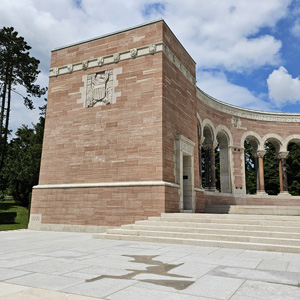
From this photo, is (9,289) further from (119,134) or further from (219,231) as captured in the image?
(119,134)

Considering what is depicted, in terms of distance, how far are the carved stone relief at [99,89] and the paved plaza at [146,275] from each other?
927 centimetres

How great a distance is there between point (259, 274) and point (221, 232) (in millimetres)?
4448

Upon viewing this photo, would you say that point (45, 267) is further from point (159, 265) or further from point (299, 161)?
point (299, 161)

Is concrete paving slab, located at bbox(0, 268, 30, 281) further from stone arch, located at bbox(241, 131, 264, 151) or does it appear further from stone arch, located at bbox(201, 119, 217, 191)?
stone arch, located at bbox(241, 131, 264, 151)

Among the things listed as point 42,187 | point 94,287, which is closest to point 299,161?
point 42,187

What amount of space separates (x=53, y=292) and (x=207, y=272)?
2.47 metres

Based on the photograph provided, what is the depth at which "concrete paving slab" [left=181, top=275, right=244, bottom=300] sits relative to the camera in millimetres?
3621

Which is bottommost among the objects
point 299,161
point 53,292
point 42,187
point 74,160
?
point 53,292

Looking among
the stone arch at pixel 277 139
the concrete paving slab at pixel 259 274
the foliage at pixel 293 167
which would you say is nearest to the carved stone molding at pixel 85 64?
the concrete paving slab at pixel 259 274

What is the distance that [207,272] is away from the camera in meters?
4.81

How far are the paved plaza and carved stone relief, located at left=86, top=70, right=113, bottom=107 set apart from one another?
9266 millimetres

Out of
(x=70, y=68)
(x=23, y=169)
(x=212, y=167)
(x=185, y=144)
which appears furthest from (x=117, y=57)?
(x=23, y=169)

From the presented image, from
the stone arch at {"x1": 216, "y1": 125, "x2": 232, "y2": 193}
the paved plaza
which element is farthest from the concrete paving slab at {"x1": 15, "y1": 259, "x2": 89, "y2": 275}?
the stone arch at {"x1": 216, "y1": 125, "x2": 232, "y2": 193}

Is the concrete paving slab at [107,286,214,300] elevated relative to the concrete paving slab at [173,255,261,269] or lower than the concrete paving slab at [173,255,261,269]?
lower
